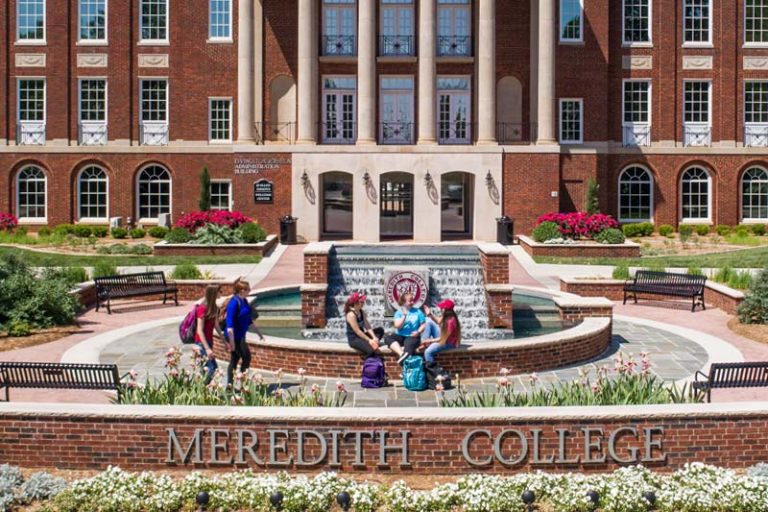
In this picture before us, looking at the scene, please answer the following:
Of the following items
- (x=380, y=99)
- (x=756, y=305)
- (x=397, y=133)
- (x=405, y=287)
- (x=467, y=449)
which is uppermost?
(x=380, y=99)

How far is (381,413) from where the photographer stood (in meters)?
10.4

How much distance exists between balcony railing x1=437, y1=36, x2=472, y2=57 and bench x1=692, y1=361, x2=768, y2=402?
3014 cm

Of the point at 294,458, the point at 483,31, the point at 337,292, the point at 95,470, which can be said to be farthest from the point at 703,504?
the point at 483,31

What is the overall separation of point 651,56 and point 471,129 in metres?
8.66

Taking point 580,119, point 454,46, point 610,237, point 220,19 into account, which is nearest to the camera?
point 610,237

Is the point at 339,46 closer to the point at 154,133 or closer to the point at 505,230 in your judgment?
the point at 154,133

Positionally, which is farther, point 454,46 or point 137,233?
point 454,46

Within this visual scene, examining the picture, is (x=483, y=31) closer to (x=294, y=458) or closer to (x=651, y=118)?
(x=651, y=118)

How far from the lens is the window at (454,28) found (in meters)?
40.9

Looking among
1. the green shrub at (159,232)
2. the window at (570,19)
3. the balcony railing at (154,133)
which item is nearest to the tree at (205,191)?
the green shrub at (159,232)

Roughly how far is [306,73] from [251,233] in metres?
7.62

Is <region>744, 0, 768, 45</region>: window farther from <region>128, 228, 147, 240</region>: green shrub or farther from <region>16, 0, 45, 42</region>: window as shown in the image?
<region>16, 0, 45, 42</region>: window

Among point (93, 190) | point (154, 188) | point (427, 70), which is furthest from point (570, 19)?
point (93, 190)

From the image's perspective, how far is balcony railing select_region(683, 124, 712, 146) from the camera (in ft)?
140
